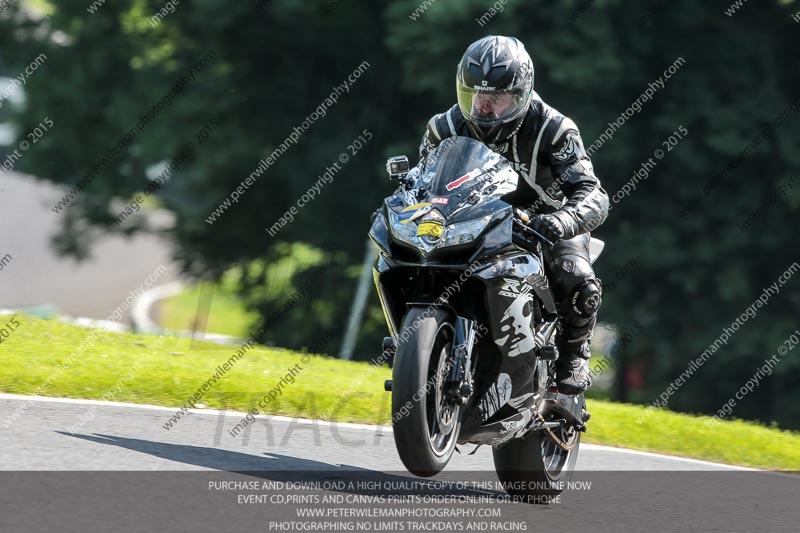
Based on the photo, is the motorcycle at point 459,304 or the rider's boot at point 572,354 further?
the rider's boot at point 572,354

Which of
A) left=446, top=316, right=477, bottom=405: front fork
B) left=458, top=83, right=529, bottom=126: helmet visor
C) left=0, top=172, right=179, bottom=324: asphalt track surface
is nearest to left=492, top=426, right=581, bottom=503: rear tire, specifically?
left=446, top=316, right=477, bottom=405: front fork

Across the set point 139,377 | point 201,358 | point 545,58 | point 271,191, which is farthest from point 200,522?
point 271,191

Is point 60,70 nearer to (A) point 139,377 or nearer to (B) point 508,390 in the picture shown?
(A) point 139,377

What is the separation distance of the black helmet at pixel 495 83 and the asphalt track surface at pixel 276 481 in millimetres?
1906

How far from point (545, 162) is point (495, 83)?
0.62 meters

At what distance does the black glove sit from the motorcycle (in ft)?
0.17

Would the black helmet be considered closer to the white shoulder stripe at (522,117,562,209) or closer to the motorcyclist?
the motorcyclist

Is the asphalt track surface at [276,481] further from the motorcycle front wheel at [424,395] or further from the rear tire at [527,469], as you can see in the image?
the motorcycle front wheel at [424,395]

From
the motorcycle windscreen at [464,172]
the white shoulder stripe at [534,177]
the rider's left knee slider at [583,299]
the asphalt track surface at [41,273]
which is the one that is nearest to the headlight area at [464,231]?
the motorcycle windscreen at [464,172]

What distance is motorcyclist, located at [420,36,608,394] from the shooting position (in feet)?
19.1

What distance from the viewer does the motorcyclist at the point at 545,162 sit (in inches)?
229

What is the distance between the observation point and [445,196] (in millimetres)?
5582

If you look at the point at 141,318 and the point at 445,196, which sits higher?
the point at 445,196

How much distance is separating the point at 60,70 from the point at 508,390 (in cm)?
1910
